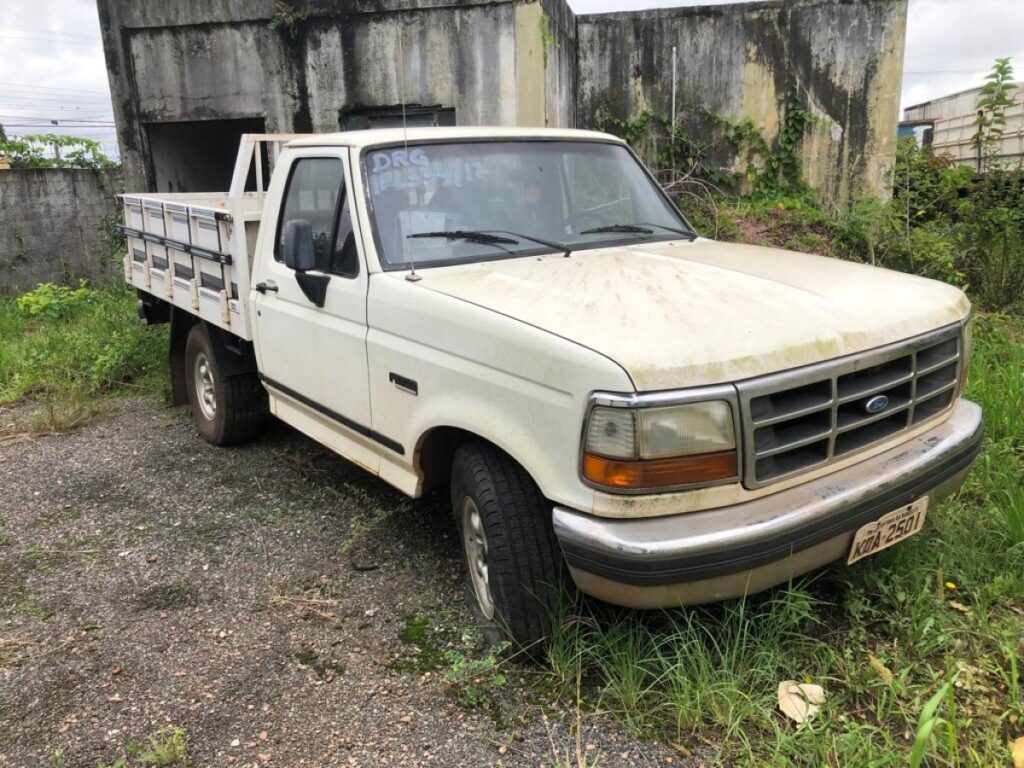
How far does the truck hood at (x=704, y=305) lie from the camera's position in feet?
7.84

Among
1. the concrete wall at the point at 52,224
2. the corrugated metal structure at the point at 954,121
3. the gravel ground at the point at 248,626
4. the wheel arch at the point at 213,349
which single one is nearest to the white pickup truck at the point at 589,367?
the gravel ground at the point at 248,626

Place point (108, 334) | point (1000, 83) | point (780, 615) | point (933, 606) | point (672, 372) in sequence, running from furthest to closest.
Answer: point (108, 334) < point (1000, 83) < point (933, 606) < point (780, 615) < point (672, 372)

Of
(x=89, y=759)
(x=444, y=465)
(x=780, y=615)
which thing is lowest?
(x=89, y=759)

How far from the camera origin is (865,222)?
8547 mm

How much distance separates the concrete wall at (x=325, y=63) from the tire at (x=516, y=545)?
6250 mm

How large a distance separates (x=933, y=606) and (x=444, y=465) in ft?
6.37

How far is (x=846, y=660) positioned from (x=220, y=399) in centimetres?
395

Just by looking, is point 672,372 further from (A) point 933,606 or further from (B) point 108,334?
(B) point 108,334

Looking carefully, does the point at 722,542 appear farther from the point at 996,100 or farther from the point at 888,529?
the point at 996,100

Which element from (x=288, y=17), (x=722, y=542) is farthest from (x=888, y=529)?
(x=288, y=17)

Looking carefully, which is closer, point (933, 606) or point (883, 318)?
point (883, 318)

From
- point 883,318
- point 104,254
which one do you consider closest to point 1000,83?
point 883,318

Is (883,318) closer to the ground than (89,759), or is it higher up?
higher up

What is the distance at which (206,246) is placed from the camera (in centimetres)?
490
